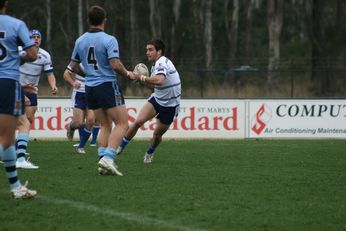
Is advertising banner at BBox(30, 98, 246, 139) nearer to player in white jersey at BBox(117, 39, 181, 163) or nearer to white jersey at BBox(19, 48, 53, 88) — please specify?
white jersey at BBox(19, 48, 53, 88)

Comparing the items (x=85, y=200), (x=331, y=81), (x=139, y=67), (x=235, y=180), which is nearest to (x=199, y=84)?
(x=331, y=81)

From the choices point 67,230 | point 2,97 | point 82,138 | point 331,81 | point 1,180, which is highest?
point 2,97

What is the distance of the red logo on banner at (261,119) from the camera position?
22578 millimetres

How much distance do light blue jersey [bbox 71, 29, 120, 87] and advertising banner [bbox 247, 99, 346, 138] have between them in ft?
39.9

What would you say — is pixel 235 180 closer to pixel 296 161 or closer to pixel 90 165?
pixel 90 165

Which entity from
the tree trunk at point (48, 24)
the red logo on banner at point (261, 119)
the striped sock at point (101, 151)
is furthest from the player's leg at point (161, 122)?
the tree trunk at point (48, 24)

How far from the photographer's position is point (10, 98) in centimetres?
829

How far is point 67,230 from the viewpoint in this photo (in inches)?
270

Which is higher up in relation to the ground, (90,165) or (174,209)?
(174,209)

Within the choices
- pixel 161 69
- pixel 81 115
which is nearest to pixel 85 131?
pixel 81 115

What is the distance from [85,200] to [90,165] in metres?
4.15

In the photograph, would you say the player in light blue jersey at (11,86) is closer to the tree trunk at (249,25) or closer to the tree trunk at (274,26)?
the tree trunk at (274,26)

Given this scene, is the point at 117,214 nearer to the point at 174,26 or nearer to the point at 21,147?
the point at 21,147

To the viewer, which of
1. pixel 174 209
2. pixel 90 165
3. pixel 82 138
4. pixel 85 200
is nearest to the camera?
pixel 174 209
